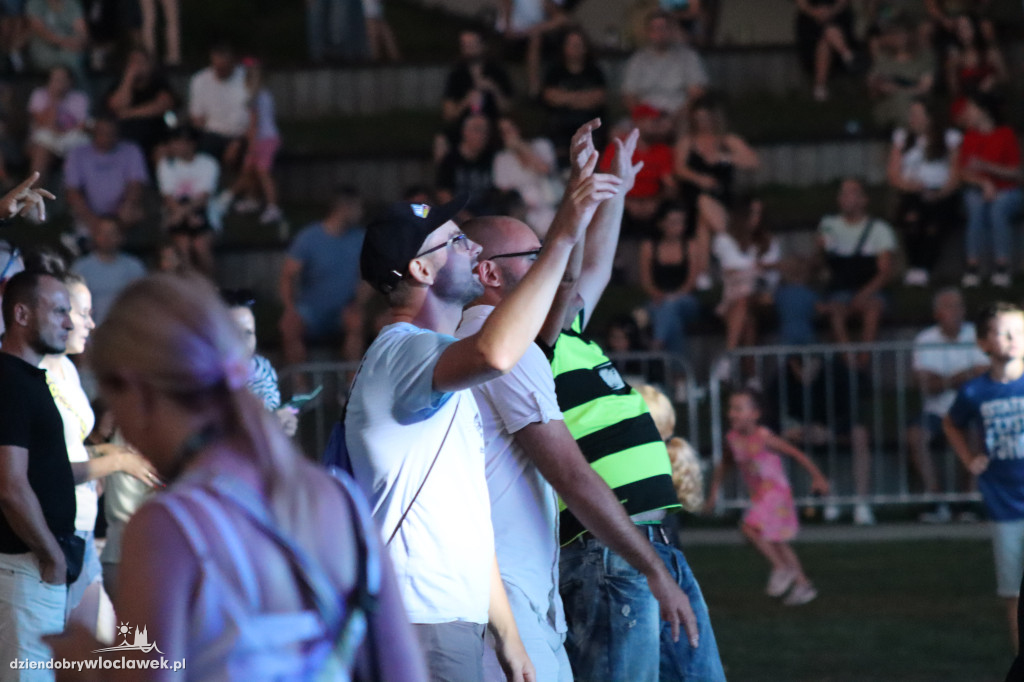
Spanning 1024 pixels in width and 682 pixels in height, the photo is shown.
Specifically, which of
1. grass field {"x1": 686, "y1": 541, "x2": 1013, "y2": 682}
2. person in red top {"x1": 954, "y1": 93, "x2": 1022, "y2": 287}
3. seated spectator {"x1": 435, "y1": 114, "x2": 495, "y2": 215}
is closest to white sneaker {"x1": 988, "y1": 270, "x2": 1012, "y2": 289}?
person in red top {"x1": 954, "y1": 93, "x2": 1022, "y2": 287}

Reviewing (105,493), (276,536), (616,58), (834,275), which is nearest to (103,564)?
(105,493)

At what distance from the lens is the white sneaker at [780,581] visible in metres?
8.52

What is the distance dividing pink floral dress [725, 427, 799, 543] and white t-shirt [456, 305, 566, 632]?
5218 millimetres

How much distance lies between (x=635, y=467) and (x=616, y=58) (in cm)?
1304

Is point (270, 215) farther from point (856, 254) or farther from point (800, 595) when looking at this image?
point (800, 595)

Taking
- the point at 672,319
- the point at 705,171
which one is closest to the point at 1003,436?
the point at 672,319

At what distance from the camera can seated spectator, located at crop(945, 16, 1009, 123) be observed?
14.1 meters

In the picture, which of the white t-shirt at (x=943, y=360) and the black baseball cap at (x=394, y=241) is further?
the white t-shirt at (x=943, y=360)

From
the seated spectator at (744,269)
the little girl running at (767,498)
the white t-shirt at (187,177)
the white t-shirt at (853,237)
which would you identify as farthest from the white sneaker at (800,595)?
the white t-shirt at (187,177)

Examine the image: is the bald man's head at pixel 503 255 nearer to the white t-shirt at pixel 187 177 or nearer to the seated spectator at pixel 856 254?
the seated spectator at pixel 856 254

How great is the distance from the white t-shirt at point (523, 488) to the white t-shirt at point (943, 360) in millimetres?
7948

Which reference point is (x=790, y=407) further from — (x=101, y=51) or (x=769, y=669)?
(x=101, y=51)

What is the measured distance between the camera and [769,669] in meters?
6.60

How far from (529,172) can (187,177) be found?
3.61 meters
